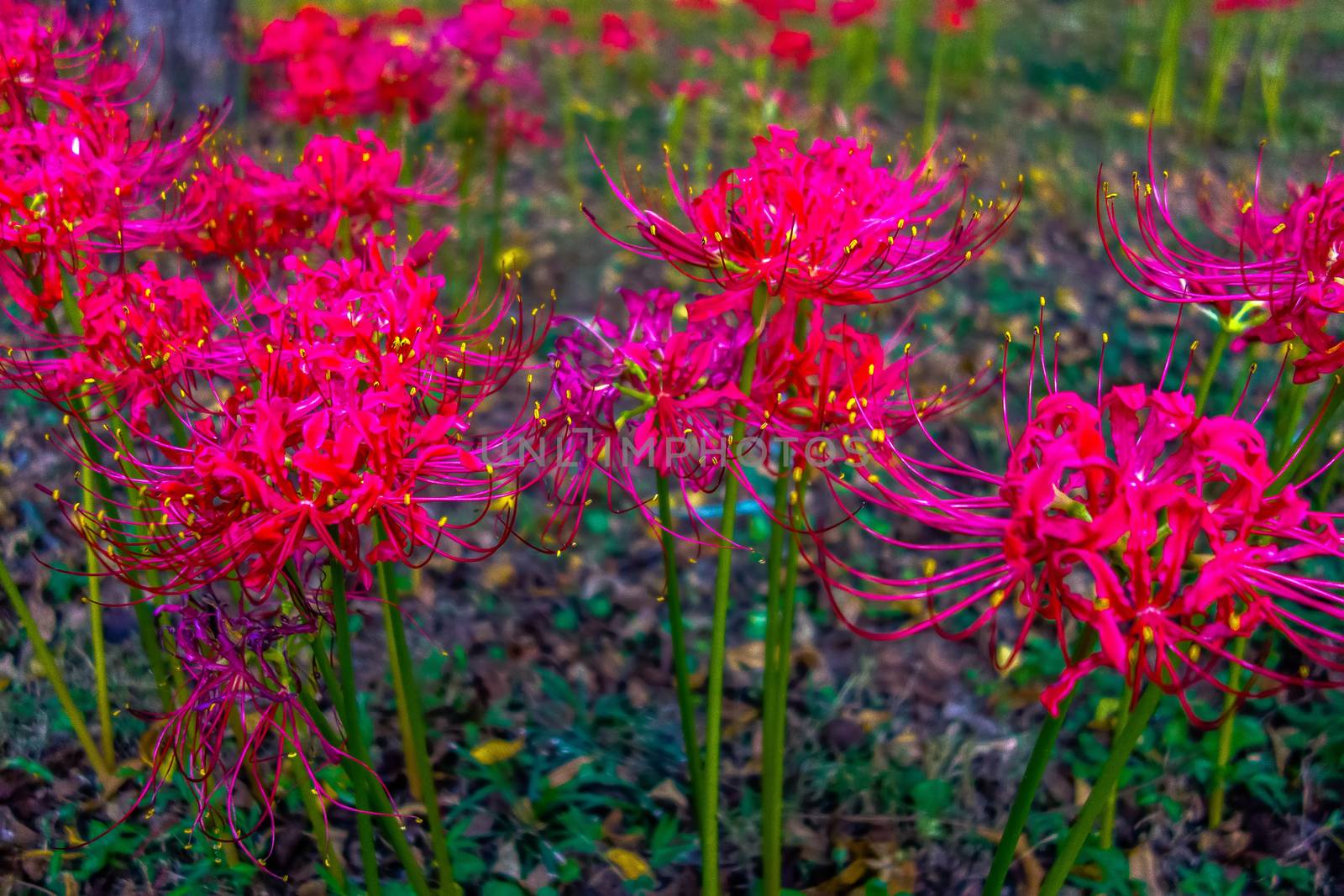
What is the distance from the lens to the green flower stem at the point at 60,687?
189cm

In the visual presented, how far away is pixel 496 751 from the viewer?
235 centimetres

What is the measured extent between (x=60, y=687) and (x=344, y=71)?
5.61ft

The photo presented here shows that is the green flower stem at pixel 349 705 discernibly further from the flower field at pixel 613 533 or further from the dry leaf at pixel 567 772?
the dry leaf at pixel 567 772

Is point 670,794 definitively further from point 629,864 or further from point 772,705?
point 772,705

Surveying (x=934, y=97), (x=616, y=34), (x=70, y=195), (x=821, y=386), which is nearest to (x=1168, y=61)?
(x=934, y=97)

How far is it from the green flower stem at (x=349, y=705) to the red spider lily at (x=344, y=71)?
5.89 ft

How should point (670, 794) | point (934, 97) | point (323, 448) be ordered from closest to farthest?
point (323, 448) → point (670, 794) → point (934, 97)

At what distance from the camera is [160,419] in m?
3.29

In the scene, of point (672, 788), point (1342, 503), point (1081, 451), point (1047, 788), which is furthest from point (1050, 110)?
point (1081, 451)

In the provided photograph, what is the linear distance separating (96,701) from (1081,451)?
2.14 m

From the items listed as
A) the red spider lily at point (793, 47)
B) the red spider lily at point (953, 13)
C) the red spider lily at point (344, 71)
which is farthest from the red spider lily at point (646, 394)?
the red spider lily at point (953, 13)

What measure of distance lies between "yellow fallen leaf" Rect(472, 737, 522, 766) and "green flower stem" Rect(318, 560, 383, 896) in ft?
2.29

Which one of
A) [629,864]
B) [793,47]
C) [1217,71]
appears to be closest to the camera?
[629,864]

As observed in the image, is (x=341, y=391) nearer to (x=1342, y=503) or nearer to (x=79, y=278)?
(x=79, y=278)
